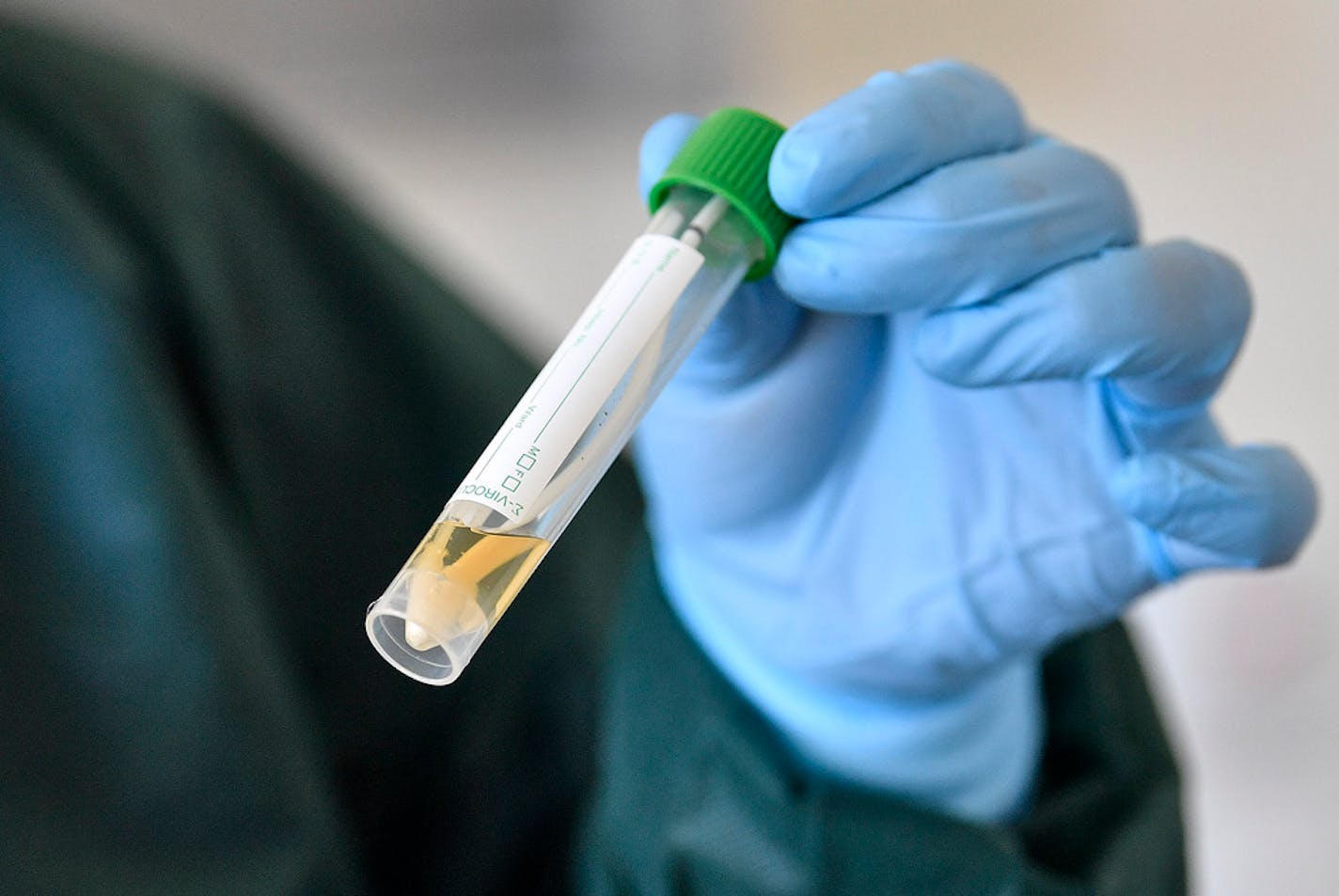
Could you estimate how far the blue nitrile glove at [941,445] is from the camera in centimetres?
50

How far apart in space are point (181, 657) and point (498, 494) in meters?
0.34

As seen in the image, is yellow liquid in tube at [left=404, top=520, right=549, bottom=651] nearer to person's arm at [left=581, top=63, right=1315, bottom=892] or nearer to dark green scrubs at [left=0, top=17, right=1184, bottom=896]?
person's arm at [left=581, top=63, right=1315, bottom=892]

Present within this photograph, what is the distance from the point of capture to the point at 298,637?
77 cm

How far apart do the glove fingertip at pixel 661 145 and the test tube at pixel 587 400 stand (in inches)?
1.7

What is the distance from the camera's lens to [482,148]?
1917 mm

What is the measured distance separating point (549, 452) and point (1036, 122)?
62.1 inches

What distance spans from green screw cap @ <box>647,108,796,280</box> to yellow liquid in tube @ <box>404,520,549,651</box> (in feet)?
0.58

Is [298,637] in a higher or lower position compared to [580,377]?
lower

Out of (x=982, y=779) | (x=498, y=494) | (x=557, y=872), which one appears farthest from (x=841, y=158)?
(x=557, y=872)

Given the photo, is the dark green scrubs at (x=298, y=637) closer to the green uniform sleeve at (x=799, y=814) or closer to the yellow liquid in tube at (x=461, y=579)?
the green uniform sleeve at (x=799, y=814)

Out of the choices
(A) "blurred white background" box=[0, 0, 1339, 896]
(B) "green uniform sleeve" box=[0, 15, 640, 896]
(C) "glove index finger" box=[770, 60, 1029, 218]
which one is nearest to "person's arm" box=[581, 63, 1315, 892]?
(C) "glove index finger" box=[770, 60, 1029, 218]

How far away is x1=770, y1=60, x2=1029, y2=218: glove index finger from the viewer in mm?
473

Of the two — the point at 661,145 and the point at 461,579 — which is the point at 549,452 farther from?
the point at 661,145

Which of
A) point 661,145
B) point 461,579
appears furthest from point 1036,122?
point 461,579
